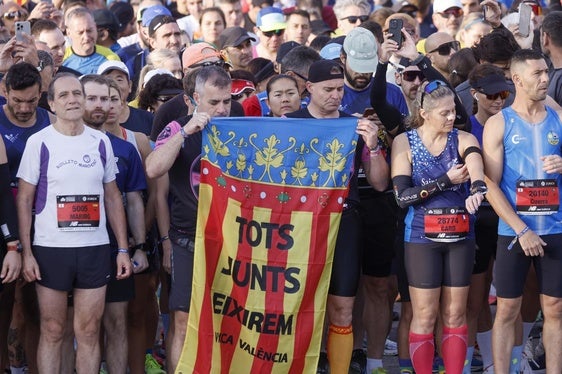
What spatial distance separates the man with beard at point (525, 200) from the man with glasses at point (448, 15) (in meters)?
5.28

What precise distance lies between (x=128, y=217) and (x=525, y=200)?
2738 mm

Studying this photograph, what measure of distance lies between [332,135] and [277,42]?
5.14m

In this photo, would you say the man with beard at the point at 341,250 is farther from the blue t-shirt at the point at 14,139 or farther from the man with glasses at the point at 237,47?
the man with glasses at the point at 237,47

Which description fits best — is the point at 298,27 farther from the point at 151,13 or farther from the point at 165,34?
the point at 165,34

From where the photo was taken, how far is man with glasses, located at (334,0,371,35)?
43.4ft

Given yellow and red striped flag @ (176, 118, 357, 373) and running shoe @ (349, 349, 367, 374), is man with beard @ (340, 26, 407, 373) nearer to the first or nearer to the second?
running shoe @ (349, 349, 367, 374)

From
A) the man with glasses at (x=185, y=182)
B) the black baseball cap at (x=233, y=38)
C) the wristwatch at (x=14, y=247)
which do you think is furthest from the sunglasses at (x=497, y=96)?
the black baseball cap at (x=233, y=38)

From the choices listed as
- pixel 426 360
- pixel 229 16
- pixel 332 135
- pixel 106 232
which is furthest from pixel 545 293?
pixel 229 16

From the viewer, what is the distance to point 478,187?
26.4 feet

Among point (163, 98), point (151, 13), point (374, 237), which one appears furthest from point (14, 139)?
point (151, 13)

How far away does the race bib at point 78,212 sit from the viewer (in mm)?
8078

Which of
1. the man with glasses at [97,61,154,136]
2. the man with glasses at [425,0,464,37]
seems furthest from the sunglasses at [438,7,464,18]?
the man with glasses at [97,61,154,136]

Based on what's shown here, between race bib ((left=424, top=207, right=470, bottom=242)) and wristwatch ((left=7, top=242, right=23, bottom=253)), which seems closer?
wristwatch ((left=7, top=242, right=23, bottom=253))

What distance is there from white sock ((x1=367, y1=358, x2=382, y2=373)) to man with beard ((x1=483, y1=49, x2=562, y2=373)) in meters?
0.98
